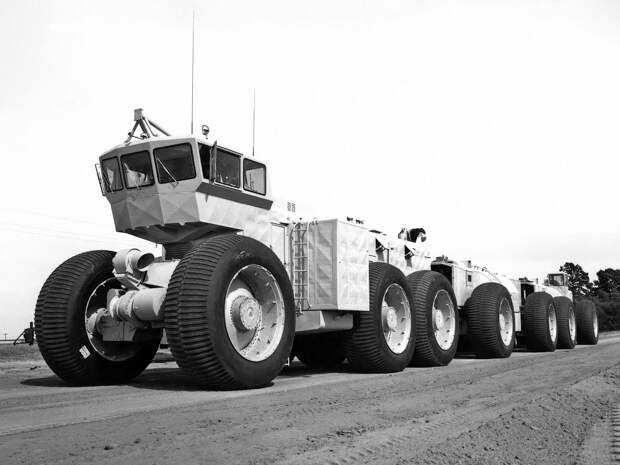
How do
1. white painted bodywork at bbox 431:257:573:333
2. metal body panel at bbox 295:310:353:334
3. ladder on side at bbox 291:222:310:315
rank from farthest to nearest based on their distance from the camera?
white painted bodywork at bbox 431:257:573:333
ladder on side at bbox 291:222:310:315
metal body panel at bbox 295:310:353:334

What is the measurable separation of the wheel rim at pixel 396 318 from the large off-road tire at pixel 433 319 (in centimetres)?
26

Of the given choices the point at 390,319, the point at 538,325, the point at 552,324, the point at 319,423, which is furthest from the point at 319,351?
the point at 552,324

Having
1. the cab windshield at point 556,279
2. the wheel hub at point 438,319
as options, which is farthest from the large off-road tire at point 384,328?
the cab windshield at point 556,279

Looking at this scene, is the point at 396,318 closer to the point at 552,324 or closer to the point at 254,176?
the point at 254,176

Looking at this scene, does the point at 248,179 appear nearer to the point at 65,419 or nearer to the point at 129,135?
the point at 129,135

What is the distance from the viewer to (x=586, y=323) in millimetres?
22234

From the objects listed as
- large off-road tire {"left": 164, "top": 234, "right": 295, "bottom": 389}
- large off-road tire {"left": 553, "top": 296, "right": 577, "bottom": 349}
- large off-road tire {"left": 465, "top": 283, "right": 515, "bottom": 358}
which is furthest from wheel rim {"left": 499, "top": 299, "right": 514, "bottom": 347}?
large off-road tire {"left": 164, "top": 234, "right": 295, "bottom": 389}

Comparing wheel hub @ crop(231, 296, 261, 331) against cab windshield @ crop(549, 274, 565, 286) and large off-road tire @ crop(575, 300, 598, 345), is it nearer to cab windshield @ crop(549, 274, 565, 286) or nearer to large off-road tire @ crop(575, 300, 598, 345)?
large off-road tire @ crop(575, 300, 598, 345)

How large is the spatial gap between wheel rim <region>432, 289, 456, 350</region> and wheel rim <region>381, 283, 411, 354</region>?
1376 mm

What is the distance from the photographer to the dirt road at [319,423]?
414cm

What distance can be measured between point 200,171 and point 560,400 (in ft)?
16.8

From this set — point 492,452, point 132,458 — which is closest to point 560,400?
point 492,452

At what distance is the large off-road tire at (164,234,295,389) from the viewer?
7.16 m

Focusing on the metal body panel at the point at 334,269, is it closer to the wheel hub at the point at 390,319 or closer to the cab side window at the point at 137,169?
the wheel hub at the point at 390,319
